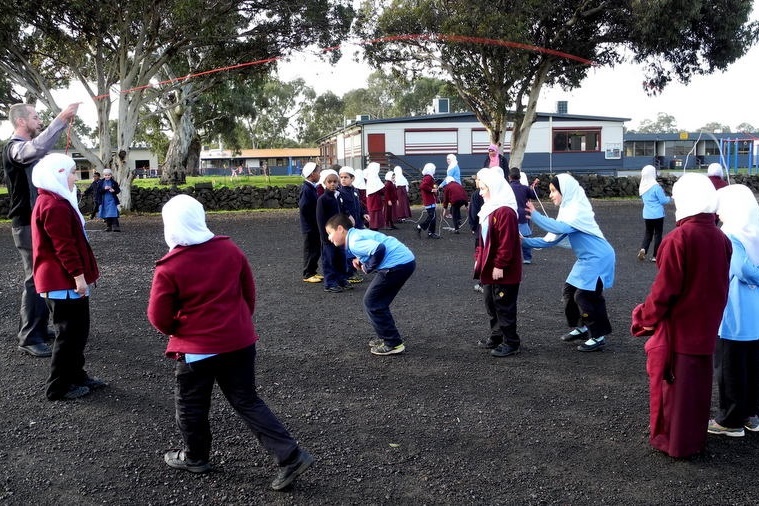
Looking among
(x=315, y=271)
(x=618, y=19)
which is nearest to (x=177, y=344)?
(x=315, y=271)

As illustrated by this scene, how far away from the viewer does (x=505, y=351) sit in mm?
6016

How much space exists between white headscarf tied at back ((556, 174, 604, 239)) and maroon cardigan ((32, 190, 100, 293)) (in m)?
4.10

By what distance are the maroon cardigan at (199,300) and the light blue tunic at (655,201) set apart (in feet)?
29.7

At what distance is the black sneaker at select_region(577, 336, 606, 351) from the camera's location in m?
6.11

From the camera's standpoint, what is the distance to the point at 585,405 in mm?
4848

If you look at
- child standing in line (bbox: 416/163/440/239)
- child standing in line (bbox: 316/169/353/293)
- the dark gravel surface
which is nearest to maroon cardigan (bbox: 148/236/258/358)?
the dark gravel surface

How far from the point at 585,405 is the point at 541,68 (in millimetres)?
22209

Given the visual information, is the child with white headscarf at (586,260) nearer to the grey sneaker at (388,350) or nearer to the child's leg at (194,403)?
the grey sneaker at (388,350)

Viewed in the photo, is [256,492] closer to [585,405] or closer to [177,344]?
[177,344]

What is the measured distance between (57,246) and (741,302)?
15.4ft

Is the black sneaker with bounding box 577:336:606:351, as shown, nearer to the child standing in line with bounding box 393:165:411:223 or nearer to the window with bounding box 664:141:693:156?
the child standing in line with bounding box 393:165:411:223

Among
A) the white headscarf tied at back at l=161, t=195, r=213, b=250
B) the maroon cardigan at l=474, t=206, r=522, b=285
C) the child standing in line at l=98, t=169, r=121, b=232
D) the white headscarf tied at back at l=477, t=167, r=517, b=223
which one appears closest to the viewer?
the white headscarf tied at back at l=161, t=195, r=213, b=250

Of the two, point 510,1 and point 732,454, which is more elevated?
point 510,1

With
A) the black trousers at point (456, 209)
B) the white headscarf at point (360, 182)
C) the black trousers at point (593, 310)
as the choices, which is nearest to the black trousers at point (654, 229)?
the black trousers at point (456, 209)
